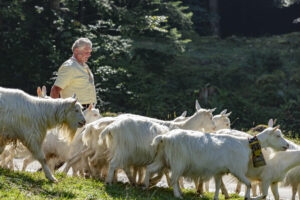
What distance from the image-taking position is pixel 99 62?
16.0 meters

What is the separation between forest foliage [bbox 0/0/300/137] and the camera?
16219mm

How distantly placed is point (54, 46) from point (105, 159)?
29.5 ft

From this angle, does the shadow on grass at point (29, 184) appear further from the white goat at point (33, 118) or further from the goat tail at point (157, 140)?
the goat tail at point (157, 140)

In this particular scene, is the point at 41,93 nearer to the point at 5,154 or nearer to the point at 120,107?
the point at 5,154

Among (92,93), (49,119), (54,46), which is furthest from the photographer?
(54,46)

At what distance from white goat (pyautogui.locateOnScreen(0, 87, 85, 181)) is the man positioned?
83 centimetres

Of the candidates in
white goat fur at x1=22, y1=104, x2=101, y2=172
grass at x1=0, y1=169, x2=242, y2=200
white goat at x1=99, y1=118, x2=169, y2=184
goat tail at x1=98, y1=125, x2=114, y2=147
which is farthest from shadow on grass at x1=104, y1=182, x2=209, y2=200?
white goat fur at x1=22, y1=104, x2=101, y2=172

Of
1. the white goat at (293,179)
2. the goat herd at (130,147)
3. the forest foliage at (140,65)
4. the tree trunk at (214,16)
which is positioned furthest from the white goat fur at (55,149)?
the tree trunk at (214,16)

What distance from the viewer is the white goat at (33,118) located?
659cm

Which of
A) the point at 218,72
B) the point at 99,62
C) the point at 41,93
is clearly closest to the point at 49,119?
the point at 41,93

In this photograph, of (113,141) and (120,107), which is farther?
(120,107)

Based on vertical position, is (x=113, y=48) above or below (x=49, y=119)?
above

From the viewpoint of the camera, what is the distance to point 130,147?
7234mm

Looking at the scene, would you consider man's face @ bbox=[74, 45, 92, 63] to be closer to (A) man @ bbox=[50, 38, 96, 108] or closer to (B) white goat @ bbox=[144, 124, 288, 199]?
(A) man @ bbox=[50, 38, 96, 108]
